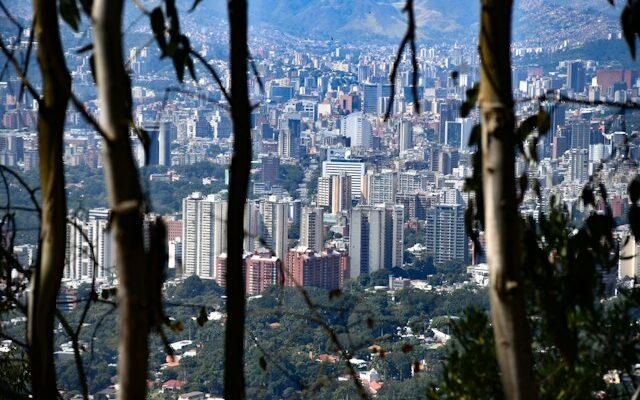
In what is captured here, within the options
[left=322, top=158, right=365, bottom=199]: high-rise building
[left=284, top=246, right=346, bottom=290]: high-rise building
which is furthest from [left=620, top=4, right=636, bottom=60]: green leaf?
[left=322, top=158, right=365, bottom=199]: high-rise building

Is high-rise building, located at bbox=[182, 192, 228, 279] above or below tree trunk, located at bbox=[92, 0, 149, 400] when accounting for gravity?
below

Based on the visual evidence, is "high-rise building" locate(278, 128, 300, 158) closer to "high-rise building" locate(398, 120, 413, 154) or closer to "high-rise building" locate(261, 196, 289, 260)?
"high-rise building" locate(398, 120, 413, 154)

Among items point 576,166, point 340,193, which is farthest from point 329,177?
point 576,166

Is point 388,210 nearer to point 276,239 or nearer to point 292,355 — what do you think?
point 276,239

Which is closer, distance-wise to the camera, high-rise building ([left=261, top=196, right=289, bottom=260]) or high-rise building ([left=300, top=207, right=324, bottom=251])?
high-rise building ([left=261, top=196, right=289, bottom=260])

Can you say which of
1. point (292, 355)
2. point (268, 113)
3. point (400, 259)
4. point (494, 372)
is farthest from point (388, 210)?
point (494, 372)

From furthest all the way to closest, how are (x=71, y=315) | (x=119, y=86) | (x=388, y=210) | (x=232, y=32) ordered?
(x=388, y=210) → (x=71, y=315) → (x=232, y=32) → (x=119, y=86)
